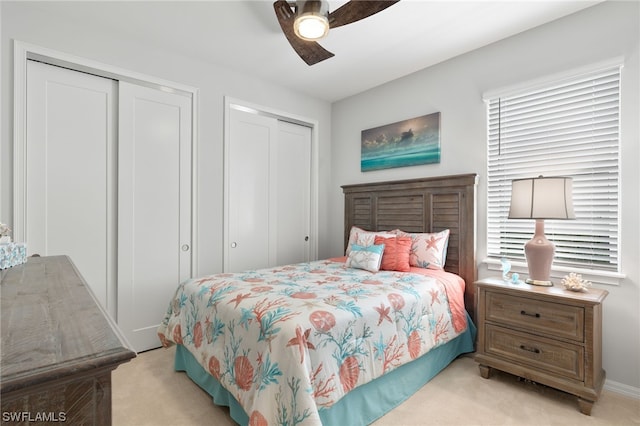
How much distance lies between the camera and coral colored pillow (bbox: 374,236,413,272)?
9.42 feet

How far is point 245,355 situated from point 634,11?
3.40 m

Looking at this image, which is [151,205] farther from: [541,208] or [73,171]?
[541,208]

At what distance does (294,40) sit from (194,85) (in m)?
1.46

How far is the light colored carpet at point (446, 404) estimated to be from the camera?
1910mm

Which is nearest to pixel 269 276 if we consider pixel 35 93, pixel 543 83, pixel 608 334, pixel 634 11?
pixel 35 93

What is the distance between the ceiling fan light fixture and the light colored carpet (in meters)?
2.37

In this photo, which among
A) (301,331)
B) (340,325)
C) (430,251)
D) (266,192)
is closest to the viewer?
(301,331)

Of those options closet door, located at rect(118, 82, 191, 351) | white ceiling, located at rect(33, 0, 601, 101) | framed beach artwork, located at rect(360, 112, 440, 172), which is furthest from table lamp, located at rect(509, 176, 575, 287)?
closet door, located at rect(118, 82, 191, 351)

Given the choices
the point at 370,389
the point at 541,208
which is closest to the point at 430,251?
the point at 541,208

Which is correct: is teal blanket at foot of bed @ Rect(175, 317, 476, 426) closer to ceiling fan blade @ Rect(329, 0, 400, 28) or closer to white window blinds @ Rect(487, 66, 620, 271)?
white window blinds @ Rect(487, 66, 620, 271)

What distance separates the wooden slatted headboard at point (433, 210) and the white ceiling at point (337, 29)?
123 centimetres

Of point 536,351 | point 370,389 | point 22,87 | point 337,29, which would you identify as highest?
point 337,29

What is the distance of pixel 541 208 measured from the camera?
2.20m

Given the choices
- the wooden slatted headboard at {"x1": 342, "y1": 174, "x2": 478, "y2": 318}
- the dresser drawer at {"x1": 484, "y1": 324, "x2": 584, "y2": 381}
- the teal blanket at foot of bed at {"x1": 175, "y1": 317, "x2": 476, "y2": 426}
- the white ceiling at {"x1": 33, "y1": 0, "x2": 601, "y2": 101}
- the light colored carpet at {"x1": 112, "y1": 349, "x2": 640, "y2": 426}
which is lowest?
the light colored carpet at {"x1": 112, "y1": 349, "x2": 640, "y2": 426}
